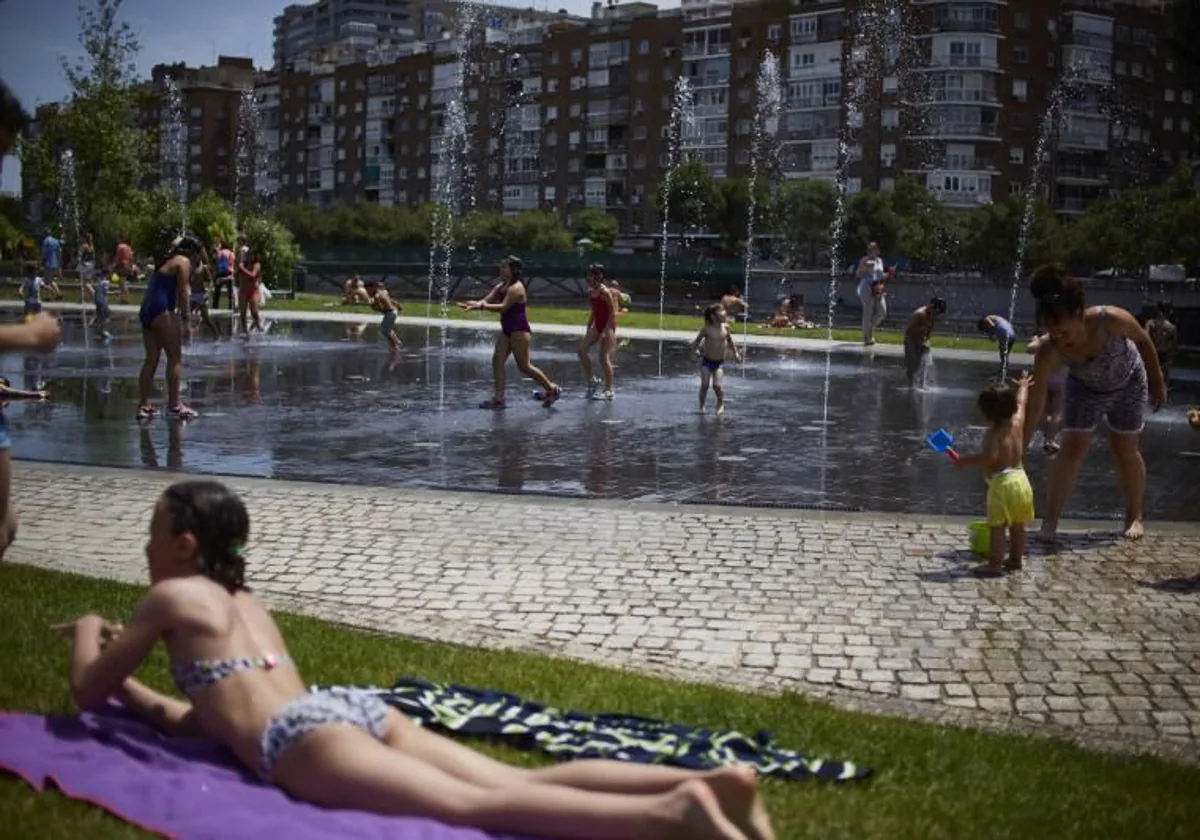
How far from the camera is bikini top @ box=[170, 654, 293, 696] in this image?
458 centimetres

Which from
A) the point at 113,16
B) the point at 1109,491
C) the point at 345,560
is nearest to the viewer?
the point at 345,560

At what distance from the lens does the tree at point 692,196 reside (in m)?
90.2

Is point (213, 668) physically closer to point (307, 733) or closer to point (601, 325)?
point (307, 733)

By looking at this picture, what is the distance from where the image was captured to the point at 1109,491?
12562 mm

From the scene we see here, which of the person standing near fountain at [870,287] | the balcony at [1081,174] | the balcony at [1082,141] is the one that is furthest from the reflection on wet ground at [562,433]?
the balcony at [1081,174]

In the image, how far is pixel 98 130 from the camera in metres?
48.9

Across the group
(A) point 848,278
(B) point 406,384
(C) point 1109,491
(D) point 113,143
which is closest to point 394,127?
(A) point 848,278

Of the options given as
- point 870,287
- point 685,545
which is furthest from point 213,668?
point 870,287

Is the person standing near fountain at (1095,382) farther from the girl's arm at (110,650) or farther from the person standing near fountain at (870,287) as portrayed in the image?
the person standing near fountain at (870,287)

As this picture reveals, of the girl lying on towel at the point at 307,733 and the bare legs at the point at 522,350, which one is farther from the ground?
the bare legs at the point at 522,350

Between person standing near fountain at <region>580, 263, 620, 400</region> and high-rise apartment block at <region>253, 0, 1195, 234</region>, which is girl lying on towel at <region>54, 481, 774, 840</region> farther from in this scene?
high-rise apartment block at <region>253, 0, 1195, 234</region>

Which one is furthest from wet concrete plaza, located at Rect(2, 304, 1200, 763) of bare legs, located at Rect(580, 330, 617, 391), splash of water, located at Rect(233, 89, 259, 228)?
splash of water, located at Rect(233, 89, 259, 228)

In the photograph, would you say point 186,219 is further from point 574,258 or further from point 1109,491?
point 1109,491

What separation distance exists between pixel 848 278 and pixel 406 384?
177 ft
